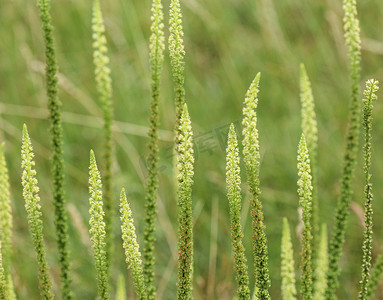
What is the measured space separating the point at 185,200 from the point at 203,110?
297 cm

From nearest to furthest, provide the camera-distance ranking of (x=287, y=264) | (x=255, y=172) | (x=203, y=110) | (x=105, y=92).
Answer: (x=105, y=92) → (x=255, y=172) → (x=287, y=264) → (x=203, y=110)

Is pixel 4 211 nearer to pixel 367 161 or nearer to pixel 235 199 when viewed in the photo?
pixel 235 199

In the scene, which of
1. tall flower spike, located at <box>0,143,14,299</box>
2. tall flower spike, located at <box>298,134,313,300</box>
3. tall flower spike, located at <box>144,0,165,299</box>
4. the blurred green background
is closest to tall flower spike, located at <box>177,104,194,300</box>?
tall flower spike, located at <box>144,0,165,299</box>

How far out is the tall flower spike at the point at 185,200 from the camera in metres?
1.20

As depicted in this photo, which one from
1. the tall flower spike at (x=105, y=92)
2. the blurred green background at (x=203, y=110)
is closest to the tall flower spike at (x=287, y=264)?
the tall flower spike at (x=105, y=92)

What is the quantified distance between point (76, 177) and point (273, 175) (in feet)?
4.13

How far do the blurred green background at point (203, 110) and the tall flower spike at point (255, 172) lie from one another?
4.83 feet

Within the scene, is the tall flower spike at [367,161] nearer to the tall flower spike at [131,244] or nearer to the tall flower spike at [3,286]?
the tall flower spike at [131,244]

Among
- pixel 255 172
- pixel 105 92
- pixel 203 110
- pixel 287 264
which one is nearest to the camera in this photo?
pixel 105 92

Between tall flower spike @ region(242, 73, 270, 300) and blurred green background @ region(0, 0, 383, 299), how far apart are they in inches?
58.0

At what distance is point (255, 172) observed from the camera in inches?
47.7

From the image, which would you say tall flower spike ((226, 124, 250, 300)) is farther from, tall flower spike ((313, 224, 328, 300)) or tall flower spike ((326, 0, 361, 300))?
tall flower spike ((313, 224, 328, 300))

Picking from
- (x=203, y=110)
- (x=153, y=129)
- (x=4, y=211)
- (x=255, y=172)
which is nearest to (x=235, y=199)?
(x=255, y=172)

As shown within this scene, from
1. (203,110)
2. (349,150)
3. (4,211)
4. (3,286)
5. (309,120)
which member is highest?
(203,110)
